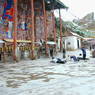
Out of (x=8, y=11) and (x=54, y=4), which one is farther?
(x=54, y=4)

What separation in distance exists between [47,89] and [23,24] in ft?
60.5

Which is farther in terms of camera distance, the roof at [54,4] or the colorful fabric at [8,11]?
the roof at [54,4]

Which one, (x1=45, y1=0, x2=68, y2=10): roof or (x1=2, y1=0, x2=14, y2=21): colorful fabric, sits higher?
(x1=45, y1=0, x2=68, y2=10): roof

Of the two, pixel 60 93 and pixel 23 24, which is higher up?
pixel 23 24

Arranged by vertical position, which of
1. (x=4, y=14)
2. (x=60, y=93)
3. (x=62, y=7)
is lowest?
(x=60, y=93)

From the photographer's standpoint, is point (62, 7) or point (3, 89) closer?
point (3, 89)

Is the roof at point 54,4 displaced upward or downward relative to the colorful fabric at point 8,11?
upward

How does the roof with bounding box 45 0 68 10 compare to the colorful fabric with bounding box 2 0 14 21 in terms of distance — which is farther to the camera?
the roof with bounding box 45 0 68 10

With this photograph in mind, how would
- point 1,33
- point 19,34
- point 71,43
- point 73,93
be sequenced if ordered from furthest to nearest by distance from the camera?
1. point 71,43
2. point 19,34
3. point 1,33
4. point 73,93

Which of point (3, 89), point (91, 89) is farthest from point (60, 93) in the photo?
point (3, 89)

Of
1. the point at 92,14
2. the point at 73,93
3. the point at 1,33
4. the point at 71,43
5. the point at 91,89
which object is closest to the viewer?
the point at 73,93

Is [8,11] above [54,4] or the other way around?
the other way around

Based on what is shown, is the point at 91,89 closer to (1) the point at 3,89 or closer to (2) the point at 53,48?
(1) the point at 3,89

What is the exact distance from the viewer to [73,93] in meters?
5.81
